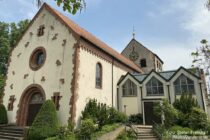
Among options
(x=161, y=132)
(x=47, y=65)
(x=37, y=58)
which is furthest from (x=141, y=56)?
(x=47, y=65)

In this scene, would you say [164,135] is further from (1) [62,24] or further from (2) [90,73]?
(1) [62,24]

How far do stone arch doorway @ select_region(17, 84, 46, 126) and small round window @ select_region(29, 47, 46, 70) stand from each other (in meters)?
2.19

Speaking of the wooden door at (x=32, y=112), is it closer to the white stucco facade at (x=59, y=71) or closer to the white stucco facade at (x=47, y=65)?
the white stucco facade at (x=59, y=71)

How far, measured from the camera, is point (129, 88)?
20.5 m

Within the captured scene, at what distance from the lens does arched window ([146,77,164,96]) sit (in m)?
19.0

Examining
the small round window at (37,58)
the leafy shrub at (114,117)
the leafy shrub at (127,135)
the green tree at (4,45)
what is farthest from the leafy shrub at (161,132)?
the green tree at (4,45)

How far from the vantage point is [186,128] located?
543 inches

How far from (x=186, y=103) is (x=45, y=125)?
12.6 m

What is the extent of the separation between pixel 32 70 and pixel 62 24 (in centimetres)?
536

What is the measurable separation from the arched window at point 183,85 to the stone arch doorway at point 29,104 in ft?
45.4

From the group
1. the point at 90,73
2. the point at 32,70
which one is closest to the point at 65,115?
the point at 90,73

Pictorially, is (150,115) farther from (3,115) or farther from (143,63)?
(143,63)

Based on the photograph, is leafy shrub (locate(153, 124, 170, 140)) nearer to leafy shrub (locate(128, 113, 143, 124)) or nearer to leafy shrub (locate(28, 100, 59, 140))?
leafy shrub (locate(128, 113, 143, 124))

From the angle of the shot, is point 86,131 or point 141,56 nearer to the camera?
point 86,131
